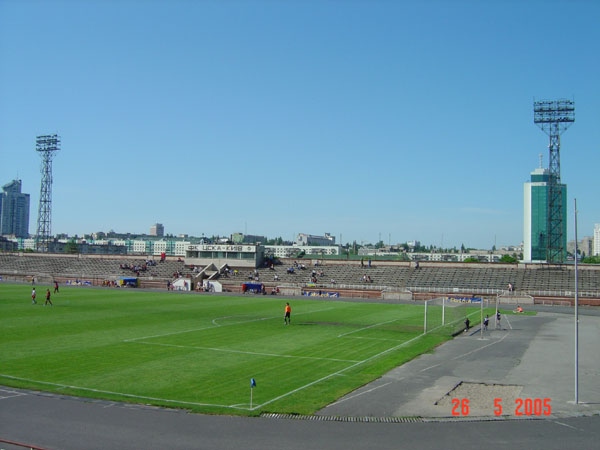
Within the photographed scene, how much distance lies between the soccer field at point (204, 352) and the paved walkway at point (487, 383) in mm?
1400

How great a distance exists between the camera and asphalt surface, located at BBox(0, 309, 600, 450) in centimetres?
1638

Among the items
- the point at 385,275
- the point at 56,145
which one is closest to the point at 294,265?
the point at 385,275

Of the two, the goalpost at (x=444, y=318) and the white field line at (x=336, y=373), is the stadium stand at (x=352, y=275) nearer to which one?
the goalpost at (x=444, y=318)

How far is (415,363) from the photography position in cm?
2948

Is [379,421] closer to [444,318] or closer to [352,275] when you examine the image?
[444,318]

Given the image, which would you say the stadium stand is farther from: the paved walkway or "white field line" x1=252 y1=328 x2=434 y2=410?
"white field line" x1=252 y1=328 x2=434 y2=410

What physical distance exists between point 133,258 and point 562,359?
97594mm

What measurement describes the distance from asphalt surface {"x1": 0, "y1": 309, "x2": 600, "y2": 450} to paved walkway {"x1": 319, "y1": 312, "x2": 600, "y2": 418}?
0.19 feet

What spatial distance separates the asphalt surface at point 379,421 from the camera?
1638 centimetres

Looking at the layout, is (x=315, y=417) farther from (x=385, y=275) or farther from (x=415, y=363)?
(x=385, y=275)
